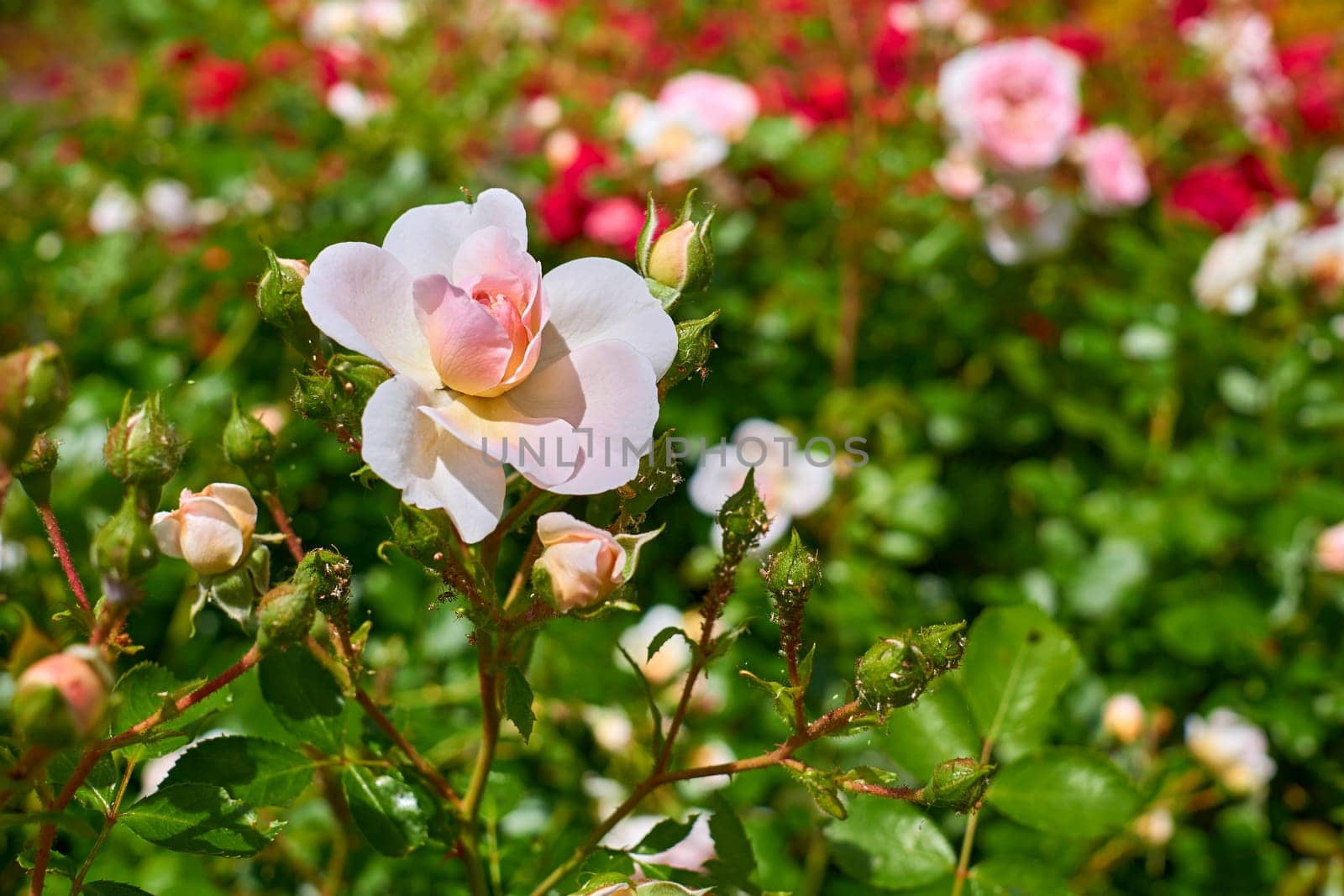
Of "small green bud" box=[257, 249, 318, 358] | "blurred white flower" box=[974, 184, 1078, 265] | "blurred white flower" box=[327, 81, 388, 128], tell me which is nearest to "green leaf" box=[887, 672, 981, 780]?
"small green bud" box=[257, 249, 318, 358]

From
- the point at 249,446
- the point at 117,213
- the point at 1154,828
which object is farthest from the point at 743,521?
the point at 117,213

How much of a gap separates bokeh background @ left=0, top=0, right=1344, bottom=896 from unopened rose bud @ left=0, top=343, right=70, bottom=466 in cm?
41

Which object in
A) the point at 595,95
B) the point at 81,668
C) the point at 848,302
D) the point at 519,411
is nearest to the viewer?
the point at 81,668

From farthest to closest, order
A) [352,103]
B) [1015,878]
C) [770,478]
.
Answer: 1. [352,103]
2. [770,478]
3. [1015,878]

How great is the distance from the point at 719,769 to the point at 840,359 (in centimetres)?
121

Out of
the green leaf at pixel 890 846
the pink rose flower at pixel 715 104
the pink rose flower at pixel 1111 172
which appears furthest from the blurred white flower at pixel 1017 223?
the green leaf at pixel 890 846

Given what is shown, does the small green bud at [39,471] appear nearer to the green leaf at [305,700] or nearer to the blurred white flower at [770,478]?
the green leaf at [305,700]

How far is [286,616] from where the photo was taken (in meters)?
0.48

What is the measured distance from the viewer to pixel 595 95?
7.39 ft

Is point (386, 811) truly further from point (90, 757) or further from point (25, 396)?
point (25, 396)

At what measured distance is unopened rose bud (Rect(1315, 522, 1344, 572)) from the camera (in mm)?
1322

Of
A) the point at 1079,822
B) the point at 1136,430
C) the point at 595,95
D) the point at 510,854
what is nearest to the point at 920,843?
the point at 1079,822

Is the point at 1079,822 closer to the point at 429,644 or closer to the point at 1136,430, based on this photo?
the point at 429,644

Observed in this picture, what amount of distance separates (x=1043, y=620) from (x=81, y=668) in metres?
0.67
